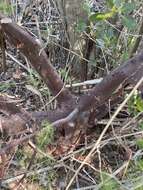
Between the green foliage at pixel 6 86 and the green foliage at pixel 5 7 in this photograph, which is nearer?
the green foliage at pixel 5 7

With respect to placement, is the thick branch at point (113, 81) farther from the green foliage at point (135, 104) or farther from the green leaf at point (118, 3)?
the green leaf at point (118, 3)

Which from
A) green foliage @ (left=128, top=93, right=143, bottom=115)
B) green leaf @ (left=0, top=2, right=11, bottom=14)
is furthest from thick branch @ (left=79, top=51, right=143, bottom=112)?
green leaf @ (left=0, top=2, right=11, bottom=14)

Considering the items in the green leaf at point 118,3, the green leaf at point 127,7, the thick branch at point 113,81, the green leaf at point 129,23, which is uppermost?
the green leaf at point 118,3

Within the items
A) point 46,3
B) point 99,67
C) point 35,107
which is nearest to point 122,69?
point 99,67

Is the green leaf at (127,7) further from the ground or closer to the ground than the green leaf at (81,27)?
further from the ground

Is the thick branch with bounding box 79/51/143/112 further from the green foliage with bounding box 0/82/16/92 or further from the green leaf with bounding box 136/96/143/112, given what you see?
the green foliage with bounding box 0/82/16/92

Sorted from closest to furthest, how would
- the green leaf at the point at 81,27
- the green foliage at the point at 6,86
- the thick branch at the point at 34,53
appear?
the thick branch at the point at 34,53
the green leaf at the point at 81,27
the green foliage at the point at 6,86

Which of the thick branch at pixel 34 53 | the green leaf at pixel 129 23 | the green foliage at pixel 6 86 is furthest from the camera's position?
the green foliage at pixel 6 86

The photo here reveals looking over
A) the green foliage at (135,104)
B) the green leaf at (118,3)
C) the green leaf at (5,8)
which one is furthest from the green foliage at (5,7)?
the green foliage at (135,104)

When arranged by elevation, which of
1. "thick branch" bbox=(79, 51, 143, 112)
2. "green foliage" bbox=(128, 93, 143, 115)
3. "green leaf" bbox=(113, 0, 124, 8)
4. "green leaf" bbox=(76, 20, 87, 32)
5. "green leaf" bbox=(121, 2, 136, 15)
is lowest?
"green foliage" bbox=(128, 93, 143, 115)

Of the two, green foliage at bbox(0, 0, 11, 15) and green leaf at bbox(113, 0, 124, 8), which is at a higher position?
green leaf at bbox(113, 0, 124, 8)

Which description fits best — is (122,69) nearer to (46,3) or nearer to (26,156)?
(26,156)

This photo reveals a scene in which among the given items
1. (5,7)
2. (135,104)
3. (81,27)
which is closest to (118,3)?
(81,27)

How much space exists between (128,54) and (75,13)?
0.25 metres
